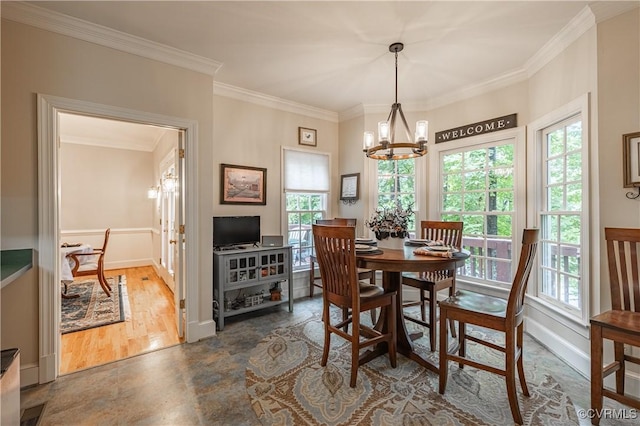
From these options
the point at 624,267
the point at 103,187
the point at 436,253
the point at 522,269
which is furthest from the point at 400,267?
the point at 103,187

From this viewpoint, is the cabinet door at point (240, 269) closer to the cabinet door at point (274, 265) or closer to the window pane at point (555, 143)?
the cabinet door at point (274, 265)

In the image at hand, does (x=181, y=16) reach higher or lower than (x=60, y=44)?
higher

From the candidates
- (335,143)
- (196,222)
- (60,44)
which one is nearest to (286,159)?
(335,143)

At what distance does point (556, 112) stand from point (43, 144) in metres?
4.29

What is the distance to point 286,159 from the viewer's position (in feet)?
13.6

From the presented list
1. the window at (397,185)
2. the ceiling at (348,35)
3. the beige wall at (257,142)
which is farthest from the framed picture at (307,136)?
the window at (397,185)

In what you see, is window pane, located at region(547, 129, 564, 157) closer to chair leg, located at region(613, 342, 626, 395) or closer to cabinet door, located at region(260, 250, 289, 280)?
chair leg, located at region(613, 342, 626, 395)

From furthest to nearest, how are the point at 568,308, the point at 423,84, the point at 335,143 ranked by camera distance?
the point at 335,143, the point at 423,84, the point at 568,308

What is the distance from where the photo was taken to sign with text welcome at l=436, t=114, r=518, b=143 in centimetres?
327

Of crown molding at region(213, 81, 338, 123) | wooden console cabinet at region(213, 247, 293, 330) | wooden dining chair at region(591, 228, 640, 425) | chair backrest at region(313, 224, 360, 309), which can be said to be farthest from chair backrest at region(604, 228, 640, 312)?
crown molding at region(213, 81, 338, 123)

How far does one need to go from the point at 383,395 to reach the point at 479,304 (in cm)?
93

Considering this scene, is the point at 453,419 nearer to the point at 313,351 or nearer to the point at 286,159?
the point at 313,351

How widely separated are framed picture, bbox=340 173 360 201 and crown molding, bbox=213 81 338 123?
0.97m

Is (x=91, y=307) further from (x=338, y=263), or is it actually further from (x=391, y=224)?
(x=391, y=224)
